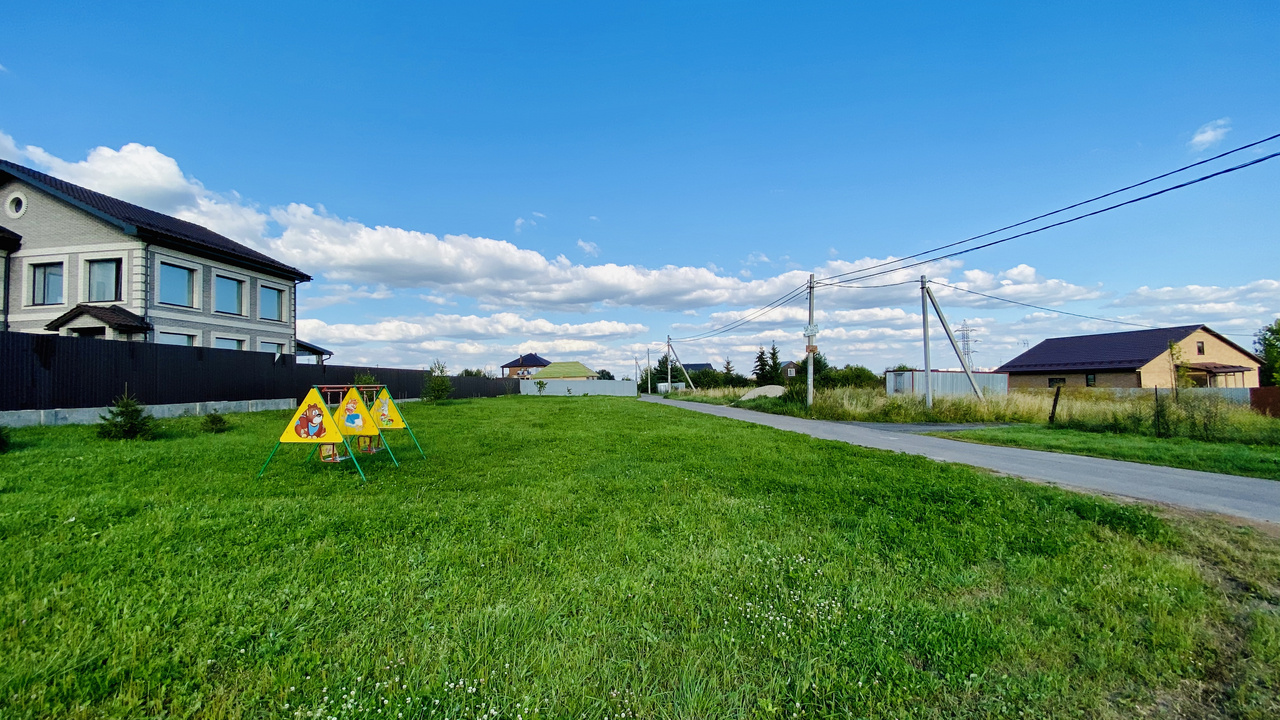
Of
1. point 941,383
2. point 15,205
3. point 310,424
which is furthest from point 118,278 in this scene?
point 941,383

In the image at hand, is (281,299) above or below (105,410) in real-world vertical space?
above

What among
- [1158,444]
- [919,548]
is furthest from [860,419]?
[919,548]

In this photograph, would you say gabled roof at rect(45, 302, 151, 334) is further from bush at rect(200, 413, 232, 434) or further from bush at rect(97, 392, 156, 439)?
bush at rect(97, 392, 156, 439)

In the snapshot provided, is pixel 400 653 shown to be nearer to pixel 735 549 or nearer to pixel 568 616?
pixel 568 616

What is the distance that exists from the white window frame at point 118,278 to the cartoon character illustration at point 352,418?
16219 mm

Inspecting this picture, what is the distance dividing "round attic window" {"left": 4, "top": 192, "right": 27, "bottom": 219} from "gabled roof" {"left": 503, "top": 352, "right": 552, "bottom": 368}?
62279 mm

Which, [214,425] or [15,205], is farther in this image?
[15,205]

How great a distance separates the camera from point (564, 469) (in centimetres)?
838

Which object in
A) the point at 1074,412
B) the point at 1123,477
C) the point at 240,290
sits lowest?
the point at 1123,477

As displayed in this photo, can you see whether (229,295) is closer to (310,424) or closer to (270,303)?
(270,303)

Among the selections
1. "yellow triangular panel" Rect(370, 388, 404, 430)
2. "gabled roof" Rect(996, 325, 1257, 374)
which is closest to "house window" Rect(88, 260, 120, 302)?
"yellow triangular panel" Rect(370, 388, 404, 430)

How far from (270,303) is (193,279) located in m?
3.77

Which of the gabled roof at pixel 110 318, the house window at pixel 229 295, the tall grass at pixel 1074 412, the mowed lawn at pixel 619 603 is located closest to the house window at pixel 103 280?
the gabled roof at pixel 110 318

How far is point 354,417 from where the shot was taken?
28.9ft
